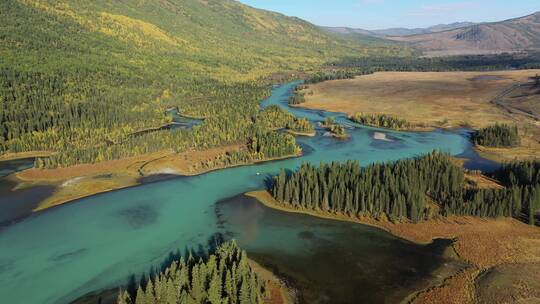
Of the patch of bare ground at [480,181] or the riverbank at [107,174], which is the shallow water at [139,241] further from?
the patch of bare ground at [480,181]

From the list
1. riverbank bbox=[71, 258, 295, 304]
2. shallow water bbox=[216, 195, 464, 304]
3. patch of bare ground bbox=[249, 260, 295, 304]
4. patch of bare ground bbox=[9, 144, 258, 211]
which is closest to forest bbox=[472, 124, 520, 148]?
shallow water bbox=[216, 195, 464, 304]

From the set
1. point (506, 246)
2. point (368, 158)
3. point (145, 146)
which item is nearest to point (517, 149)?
point (368, 158)

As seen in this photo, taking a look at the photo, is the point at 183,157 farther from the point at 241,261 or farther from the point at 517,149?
the point at 517,149

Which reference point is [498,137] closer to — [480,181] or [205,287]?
[480,181]

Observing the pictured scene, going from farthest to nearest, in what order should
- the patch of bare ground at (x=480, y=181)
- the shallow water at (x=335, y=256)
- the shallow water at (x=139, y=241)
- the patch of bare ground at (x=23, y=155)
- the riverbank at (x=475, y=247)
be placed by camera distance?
1. the patch of bare ground at (x=23, y=155)
2. the patch of bare ground at (x=480, y=181)
3. the shallow water at (x=139, y=241)
4. the shallow water at (x=335, y=256)
5. the riverbank at (x=475, y=247)

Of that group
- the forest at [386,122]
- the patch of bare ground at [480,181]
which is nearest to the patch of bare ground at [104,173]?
the patch of bare ground at [480,181]
